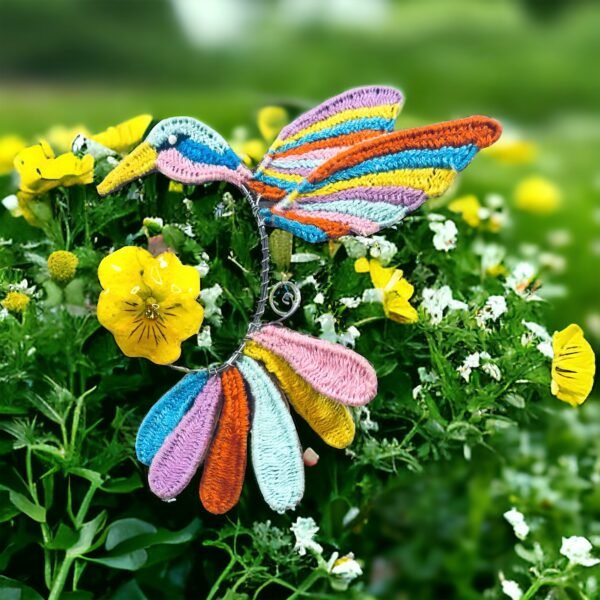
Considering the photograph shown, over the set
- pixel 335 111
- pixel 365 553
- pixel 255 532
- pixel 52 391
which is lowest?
pixel 365 553

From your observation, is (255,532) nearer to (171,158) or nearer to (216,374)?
(216,374)

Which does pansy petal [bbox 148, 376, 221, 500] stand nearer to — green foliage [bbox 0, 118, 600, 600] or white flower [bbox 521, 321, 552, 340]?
green foliage [bbox 0, 118, 600, 600]

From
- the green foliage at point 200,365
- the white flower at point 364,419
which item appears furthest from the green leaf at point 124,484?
the white flower at point 364,419

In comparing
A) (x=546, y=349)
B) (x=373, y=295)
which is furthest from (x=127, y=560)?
(x=546, y=349)

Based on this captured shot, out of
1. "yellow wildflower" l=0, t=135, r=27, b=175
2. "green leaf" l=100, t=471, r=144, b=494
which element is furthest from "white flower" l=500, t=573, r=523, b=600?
"yellow wildflower" l=0, t=135, r=27, b=175

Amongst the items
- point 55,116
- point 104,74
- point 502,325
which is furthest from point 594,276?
point 104,74

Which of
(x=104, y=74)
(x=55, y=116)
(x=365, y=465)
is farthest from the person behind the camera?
(x=104, y=74)

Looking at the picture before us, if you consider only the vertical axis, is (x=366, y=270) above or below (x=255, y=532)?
above
